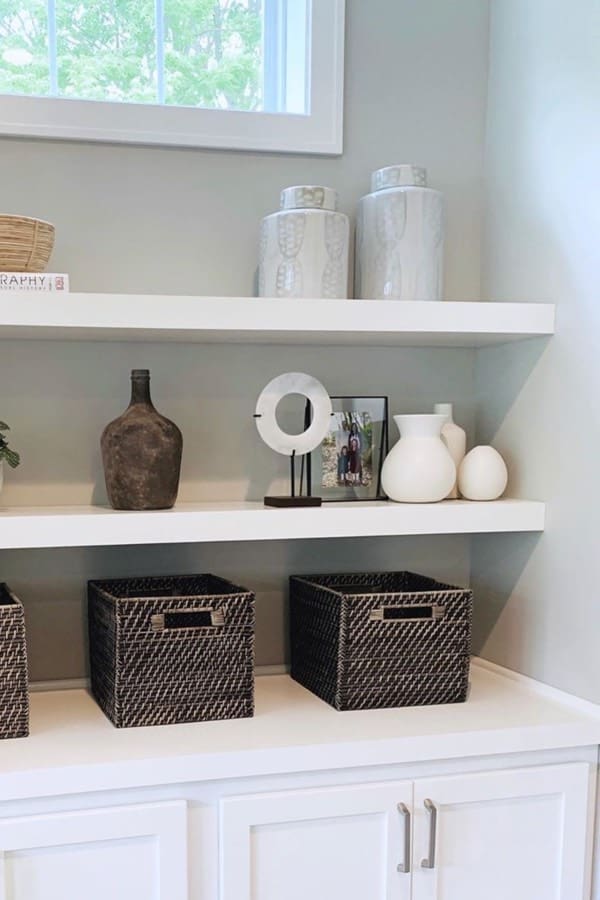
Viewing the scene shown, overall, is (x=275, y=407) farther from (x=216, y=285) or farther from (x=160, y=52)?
(x=160, y=52)

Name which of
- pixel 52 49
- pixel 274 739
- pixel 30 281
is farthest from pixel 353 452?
pixel 52 49

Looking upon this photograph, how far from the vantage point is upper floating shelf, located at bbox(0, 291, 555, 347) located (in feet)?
5.38

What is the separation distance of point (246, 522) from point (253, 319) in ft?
1.26

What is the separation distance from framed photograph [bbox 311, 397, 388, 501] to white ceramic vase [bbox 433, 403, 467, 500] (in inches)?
5.1

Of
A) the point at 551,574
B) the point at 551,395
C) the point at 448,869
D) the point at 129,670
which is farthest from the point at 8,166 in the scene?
the point at 448,869

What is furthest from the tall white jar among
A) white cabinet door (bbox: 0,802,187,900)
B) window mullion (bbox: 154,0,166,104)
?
white cabinet door (bbox: 0,802,187,900)

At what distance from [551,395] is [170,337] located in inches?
31.1

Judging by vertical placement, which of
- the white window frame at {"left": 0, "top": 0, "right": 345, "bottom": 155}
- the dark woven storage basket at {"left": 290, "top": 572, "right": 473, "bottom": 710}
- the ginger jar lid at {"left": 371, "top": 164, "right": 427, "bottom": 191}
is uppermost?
the white window frame at {"left": 0, "top": 0, "right": 345, "bottom": 155}

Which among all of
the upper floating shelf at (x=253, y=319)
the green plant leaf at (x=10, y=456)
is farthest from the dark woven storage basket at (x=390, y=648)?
the green plant leaf at (x=10, y=456)

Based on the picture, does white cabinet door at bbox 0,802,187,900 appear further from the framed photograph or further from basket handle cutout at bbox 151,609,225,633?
the framed photograph

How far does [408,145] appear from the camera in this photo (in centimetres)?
208

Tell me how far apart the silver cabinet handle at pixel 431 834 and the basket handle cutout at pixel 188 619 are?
492 millimetres

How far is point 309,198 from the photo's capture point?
185cm

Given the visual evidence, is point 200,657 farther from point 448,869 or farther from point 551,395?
point 551,395
